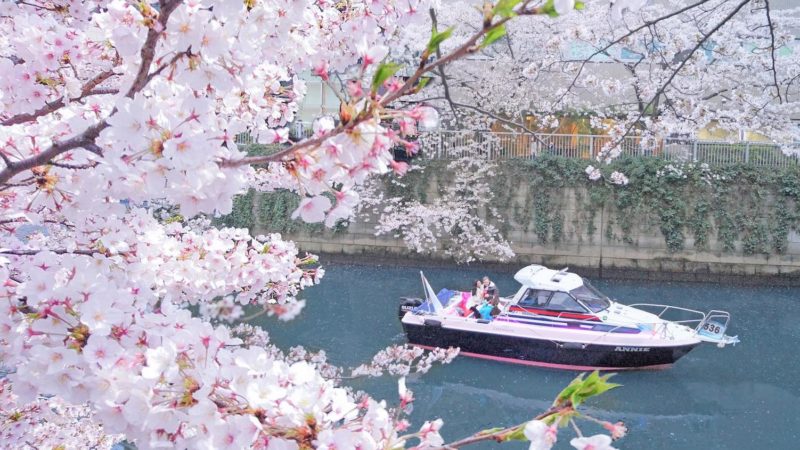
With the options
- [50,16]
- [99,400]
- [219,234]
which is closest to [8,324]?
[99,400]

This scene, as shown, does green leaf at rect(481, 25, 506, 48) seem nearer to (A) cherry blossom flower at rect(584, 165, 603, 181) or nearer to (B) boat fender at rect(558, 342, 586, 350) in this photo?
(A) cherry blossom flower at rect(584, 165, 603, 181)

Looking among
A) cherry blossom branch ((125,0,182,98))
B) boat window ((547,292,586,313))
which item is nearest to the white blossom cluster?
boat window ((547,292,586,313))

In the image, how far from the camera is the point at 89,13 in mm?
2465

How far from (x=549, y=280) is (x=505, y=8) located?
908cm

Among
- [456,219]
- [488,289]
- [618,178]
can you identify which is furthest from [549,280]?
[456,219]

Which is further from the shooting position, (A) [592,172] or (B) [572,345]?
(A) [592,172]

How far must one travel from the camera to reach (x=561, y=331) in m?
9.59

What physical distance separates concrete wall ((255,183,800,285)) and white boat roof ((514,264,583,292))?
13.6 feet

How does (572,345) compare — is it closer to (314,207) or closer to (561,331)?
(561,331)

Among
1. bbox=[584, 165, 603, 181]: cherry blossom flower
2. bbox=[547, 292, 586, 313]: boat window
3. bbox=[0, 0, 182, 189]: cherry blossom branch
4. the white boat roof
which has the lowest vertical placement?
bbox=[547, 292, 586, 313]: boat window

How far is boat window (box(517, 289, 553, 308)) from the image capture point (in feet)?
32.3

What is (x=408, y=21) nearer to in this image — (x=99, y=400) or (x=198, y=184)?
(x=198, y=184)

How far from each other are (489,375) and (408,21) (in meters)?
7.90

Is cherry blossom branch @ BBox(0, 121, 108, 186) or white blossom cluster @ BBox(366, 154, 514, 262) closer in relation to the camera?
cherry blossom branch @ BBox(0, 121, 108, 186)
